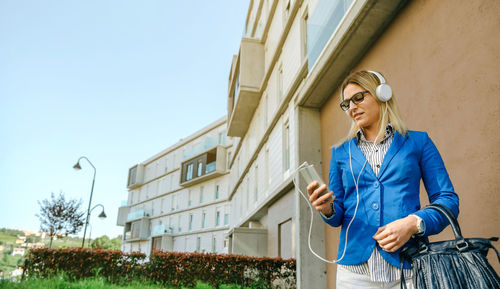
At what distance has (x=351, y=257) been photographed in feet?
6.01

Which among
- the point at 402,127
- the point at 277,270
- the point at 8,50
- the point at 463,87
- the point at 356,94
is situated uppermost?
the point at 8,50

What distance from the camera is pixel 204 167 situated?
39.2m

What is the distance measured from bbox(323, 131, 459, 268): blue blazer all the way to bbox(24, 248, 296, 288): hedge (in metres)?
8.55

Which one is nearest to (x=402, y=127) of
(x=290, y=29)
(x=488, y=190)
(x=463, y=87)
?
(x=488, y=190)

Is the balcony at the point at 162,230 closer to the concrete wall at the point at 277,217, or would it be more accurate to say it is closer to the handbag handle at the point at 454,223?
the concrete wall at the point at 277,217

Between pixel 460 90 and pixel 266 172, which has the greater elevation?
pixel 266 172

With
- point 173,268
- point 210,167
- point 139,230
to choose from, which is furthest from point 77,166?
point 139,230

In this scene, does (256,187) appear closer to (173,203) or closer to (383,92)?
(383,92)

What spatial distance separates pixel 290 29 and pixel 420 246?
12089 mm

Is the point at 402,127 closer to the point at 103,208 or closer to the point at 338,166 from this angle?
the point at 338,166

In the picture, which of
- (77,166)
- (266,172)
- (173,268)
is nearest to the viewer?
(173,268)

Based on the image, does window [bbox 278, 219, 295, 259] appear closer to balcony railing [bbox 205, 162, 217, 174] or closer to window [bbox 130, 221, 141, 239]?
balcony railing [bbox 205, 162, 217, 174]

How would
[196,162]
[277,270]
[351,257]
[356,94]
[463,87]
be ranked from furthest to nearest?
[196,162]
[277,270]
[463,87]
[356,94]
[351,257]

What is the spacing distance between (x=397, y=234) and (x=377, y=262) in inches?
11.8
